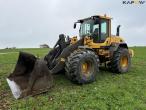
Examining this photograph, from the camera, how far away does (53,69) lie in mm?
12609

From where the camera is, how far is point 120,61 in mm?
15570

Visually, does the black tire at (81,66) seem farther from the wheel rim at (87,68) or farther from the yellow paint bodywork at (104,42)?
the yellow paint bodywork at (104,42)

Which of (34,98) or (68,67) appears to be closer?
(34,98)

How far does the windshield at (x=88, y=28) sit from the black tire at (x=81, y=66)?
6.78ft

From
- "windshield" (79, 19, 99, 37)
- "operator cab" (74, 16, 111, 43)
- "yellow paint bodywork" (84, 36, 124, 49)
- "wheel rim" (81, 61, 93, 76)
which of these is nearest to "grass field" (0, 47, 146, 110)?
"wheel rim" (81, 61, 93, 76)

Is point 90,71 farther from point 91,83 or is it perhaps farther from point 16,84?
point 16,84

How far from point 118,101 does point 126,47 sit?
6.21 meters

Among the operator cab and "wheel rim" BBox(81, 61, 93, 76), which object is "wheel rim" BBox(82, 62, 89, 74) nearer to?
"wheel rim" BBox(81, 61, 93, 76)

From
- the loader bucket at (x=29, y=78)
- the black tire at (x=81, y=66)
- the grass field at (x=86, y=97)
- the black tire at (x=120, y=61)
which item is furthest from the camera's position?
the black tire at (x=120, y=61)

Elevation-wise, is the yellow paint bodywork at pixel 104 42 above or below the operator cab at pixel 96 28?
below

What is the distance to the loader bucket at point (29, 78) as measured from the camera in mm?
11125

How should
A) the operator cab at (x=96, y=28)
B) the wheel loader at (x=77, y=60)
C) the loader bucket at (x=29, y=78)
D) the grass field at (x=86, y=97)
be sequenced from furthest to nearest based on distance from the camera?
1. the operator cab at (x=96, y=28)
2. the wheel loader at (x=77, y=60)
3. the loader bucket at (x=29, y=78)
4. the grass field at (x=86, y=97)

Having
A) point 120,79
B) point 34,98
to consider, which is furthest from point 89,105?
point 120,79

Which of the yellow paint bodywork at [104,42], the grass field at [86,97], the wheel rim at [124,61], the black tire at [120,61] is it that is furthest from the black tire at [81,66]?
the wheel rim at [124,61]
